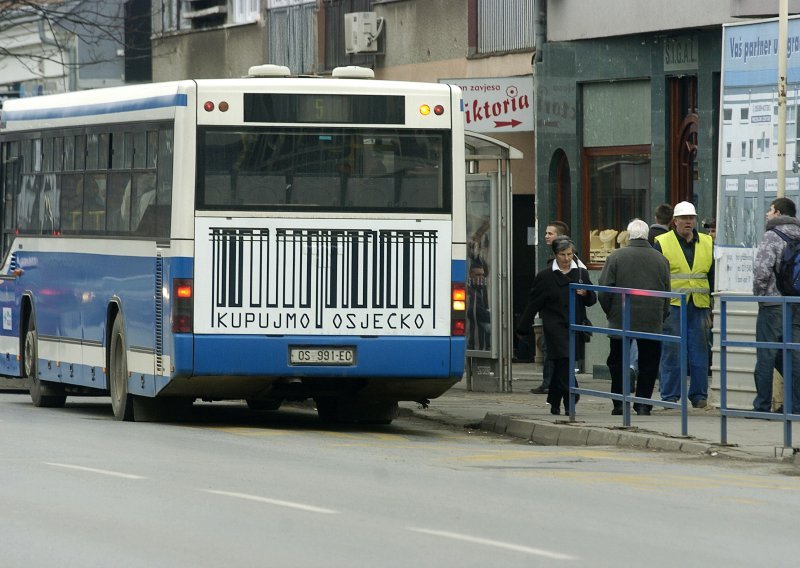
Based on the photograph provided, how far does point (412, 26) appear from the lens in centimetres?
3241

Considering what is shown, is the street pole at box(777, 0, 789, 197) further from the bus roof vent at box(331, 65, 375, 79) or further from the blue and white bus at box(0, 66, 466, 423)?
the bus roof vent at box(331, 65, 375, 79)

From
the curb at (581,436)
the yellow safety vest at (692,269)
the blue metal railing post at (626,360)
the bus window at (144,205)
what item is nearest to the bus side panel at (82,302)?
the bus window at (144,205)

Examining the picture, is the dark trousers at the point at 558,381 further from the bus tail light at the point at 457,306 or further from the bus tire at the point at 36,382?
the bus tire at the point at 36,382

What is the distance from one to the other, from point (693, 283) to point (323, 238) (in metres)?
4.26

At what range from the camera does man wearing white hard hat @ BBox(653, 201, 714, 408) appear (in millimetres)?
19516

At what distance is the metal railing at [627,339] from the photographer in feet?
53.3

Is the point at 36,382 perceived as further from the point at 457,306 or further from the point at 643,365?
Result: the point at 643,365

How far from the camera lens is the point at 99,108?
19484 millimetres

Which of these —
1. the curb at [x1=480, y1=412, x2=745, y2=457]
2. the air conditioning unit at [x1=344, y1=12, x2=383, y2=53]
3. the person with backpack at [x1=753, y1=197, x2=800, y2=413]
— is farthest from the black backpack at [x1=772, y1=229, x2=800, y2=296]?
the air conditioning unit at [x1=344, y1=12, x2=383, y2=53]

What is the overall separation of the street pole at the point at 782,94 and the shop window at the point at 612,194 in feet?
24.0

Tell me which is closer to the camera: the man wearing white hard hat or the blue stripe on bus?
the blue stripe on bus

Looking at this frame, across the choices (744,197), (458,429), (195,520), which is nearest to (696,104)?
(744,197)

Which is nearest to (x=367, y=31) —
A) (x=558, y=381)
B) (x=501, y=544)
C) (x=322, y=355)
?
(x=558, y=381)

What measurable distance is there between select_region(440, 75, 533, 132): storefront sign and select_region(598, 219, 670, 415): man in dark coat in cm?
626
